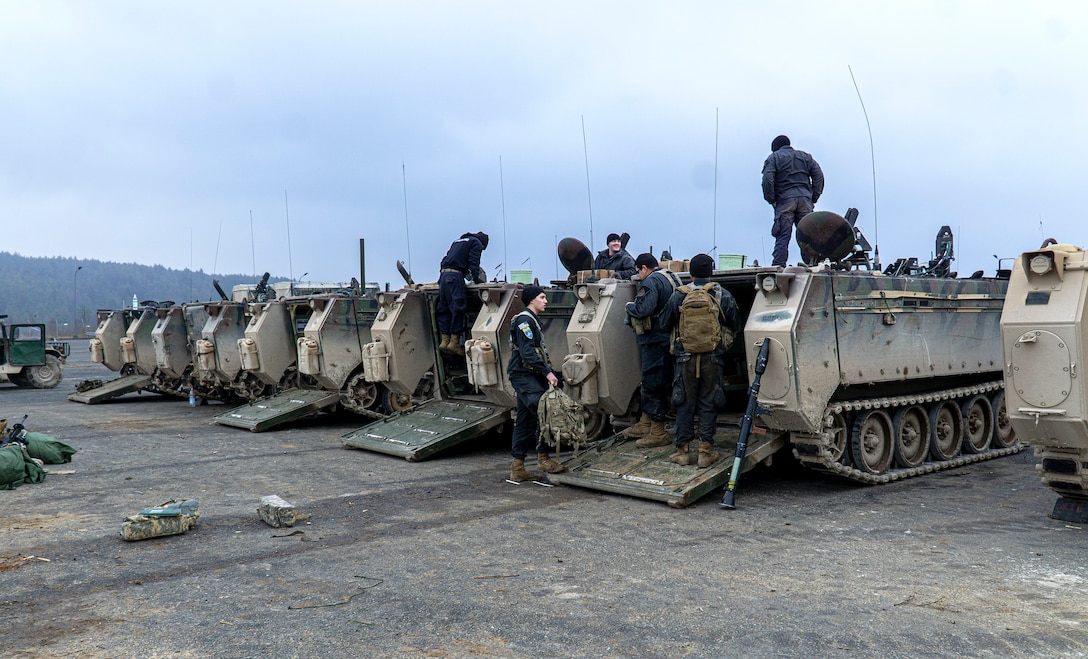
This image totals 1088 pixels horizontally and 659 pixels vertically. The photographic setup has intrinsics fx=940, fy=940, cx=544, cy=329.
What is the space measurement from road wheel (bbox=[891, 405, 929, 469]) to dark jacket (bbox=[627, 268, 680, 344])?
2.58 metres

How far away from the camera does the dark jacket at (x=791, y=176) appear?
417 inches

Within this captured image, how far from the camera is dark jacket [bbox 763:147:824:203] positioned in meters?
10.6

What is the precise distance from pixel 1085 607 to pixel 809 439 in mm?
3130

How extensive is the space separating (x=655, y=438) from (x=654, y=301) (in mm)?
1339

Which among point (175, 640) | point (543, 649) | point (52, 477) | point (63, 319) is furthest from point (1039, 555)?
point (63, 319)

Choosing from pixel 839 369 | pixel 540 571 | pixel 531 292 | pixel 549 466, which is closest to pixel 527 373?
pixel 531 292

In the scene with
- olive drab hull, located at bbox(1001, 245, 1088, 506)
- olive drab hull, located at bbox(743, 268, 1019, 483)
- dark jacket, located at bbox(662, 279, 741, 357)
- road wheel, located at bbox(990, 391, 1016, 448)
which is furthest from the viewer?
road wheel, located at bbox(990, 391, 1016, 448)

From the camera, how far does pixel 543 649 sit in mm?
4422

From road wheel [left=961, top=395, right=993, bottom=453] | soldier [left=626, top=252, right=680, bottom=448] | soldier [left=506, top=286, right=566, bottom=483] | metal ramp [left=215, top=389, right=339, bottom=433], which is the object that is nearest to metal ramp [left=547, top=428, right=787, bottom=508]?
soldier [left=626, top=252, right=680, bottom=448]

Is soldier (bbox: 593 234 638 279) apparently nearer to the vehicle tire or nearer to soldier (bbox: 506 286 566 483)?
soldier (bbox: 506 286 566 483)

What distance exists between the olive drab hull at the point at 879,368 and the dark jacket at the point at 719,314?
269 millimetres

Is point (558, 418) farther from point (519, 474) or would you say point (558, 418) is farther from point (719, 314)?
point (719, 314)

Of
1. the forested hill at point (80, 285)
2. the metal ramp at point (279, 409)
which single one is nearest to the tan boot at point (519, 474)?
the metal ramp at point (279, 409)

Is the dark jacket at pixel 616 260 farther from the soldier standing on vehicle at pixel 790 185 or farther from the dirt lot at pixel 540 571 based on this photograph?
the dirt lot at pixel 540 571
